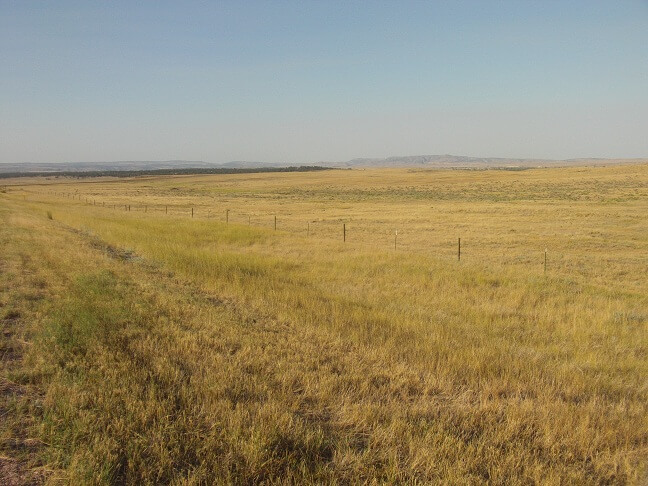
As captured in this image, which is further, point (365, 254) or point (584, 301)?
point (365, 254)

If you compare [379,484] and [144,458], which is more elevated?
[144,458]

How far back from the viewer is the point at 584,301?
37.9ft

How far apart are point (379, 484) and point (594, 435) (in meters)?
2.44

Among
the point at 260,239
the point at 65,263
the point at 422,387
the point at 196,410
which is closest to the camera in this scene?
the point at 196,410

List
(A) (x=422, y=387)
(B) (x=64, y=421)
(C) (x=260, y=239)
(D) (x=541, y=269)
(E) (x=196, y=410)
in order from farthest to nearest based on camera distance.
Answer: (C) (x=260, y=239) → (D) (x=541, y=269) → (A) (x=422, y=387) → (E) (x=196, y=410) → (B) (x=64, y=421)

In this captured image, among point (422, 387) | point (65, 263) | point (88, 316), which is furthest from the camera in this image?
point (65, 263)

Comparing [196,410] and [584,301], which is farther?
[584,301]

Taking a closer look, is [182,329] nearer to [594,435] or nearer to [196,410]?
[196,410]

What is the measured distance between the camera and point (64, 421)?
3.90 m

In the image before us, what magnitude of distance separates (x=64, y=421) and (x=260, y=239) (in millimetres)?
18655

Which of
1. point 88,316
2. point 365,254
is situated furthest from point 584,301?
point 88,316

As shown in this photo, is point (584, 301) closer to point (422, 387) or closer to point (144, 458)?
point (422, 387)

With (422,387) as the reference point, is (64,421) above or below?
above

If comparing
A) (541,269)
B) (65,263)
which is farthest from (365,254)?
(65,263)
